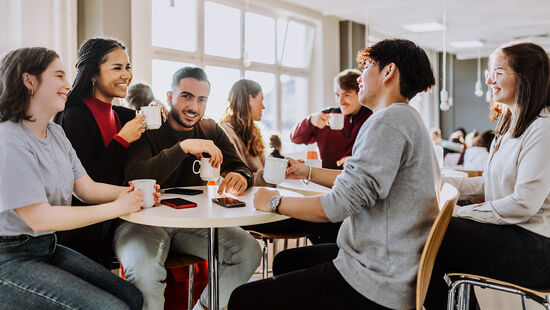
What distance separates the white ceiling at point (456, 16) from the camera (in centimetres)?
621

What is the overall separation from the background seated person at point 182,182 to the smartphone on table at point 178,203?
0.19m

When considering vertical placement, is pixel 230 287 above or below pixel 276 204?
below

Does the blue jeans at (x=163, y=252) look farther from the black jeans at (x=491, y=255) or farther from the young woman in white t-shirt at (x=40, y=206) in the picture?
the black jeans at (x=491, y=255)

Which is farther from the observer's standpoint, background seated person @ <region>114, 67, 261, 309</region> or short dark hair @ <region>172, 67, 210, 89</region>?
short dark hair @ <region>172, 67, 210, 89</region>

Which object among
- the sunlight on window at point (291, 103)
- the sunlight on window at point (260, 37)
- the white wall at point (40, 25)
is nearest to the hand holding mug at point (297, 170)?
the white wall at point (40, 25)

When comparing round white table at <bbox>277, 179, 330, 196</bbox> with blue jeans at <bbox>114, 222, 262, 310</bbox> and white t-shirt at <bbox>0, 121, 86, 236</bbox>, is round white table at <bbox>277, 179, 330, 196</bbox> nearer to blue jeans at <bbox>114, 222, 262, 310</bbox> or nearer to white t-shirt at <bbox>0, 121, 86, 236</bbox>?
blue jeans at <bbox>114, 222, 262, 310</bbox>

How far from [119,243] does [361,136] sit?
3.32ft

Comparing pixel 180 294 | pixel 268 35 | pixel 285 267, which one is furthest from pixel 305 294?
pixel 268 35

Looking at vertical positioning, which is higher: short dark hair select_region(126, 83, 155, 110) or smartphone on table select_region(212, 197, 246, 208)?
short dark hair select_region(126, 83, 155, 110)

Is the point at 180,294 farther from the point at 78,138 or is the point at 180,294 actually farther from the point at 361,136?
the point at 361,136

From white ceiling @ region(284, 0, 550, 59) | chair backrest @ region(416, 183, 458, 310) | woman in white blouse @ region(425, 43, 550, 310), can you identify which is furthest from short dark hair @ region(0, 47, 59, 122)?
white ceiling @ region(284, 0, 550, 59)

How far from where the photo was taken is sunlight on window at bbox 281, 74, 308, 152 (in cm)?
677

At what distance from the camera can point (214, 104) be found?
18.3 ft

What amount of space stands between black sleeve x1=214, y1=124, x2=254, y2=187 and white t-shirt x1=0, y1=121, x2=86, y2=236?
770mm
